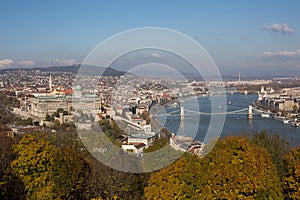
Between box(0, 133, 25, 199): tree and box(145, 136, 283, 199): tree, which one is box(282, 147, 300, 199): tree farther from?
box(0, 133, 25, 199): tree

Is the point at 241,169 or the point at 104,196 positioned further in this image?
the point at 104,196

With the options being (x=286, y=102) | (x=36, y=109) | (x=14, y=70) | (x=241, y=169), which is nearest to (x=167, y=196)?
(x=241, y=169)

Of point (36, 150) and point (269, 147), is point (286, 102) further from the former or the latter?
point (36, 150)

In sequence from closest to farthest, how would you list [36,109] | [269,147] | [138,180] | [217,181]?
[217,181] < [138,180] < [269,147] < [36,109]

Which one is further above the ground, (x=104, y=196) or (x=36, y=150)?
(x=36, y=150)

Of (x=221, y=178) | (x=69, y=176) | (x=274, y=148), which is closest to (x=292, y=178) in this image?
(x=221, y=178)

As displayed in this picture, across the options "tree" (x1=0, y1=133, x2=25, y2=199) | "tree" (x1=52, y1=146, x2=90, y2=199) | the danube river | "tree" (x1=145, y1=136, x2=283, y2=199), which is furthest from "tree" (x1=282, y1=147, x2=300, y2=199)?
the danube river
